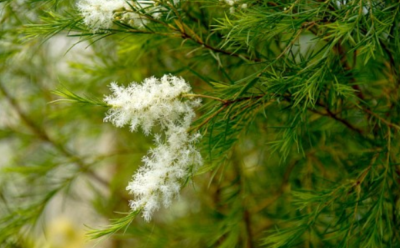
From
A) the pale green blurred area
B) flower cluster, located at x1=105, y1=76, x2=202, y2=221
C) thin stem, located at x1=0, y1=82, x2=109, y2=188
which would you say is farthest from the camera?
thin stem, located at x1=0, y1=82, x2=109, y2=188

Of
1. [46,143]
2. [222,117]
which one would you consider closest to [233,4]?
[222,117]

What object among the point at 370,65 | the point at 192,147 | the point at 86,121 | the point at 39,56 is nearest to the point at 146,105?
the point at 192,147

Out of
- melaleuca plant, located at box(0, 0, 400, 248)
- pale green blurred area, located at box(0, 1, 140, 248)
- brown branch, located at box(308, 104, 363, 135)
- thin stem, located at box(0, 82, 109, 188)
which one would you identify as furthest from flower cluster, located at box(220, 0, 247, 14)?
thin stem, located at box(0, 82, 109, 188)

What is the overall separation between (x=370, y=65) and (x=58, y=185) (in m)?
0.48

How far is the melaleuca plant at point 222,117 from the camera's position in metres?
0.43

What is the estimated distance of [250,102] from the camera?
45 centimetres

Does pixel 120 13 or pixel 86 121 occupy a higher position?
pixel 120 13

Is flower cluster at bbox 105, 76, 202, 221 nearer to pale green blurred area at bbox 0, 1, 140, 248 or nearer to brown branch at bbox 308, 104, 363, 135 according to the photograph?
brown branch at bbox 308, 104, 363, 135

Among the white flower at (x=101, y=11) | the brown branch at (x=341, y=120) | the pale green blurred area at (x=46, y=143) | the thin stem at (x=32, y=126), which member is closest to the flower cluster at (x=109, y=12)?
the white flower at (x=101, y=11)

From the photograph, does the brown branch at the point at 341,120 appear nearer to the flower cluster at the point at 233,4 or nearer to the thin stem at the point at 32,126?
the flower cluster at the point at 233,4

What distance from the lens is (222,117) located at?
472 mm

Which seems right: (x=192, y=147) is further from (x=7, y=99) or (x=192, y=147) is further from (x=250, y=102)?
(x=7, y=99)

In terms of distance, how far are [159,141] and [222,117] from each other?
0.07 metres

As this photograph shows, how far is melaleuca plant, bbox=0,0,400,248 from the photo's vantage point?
427mm
